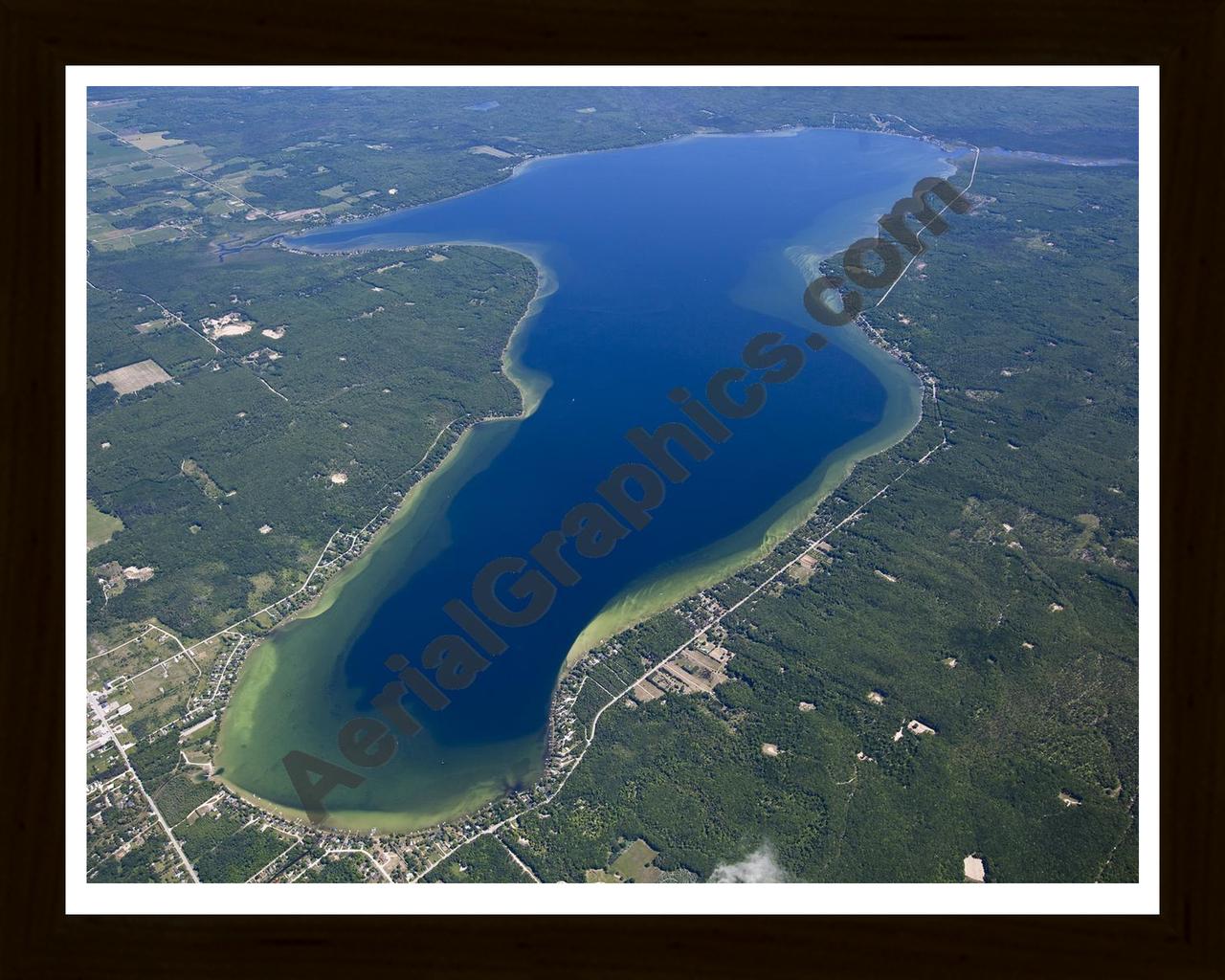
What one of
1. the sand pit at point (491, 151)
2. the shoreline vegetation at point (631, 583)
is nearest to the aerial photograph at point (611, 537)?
the shoreline vegetation at point (631, 583)

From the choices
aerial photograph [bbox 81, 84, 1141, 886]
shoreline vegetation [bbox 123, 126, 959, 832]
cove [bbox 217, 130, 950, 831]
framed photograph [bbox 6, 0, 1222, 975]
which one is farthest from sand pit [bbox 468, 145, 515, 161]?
shoreline vegetation [bbox 123, 126, 959, 832]

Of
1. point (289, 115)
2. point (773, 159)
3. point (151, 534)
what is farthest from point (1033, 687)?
point (289, 115)

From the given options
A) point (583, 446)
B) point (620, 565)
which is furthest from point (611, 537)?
point (583, 446)

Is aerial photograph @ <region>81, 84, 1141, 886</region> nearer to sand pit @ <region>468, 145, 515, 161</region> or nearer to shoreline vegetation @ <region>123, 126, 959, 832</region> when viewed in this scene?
shoreline vegetation @ <region>123, 126, 959, 832</region>

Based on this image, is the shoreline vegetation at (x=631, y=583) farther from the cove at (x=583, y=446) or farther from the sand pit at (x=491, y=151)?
the sand pit at (x=491, y=151)

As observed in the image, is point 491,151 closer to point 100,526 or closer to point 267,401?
point 267,401

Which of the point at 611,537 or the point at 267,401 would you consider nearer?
the point at 611,537
